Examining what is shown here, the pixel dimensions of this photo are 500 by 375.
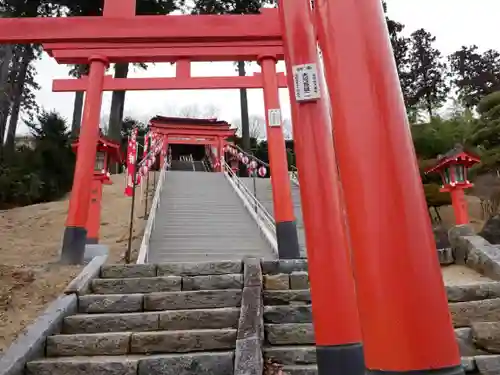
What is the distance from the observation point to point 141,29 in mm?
5734

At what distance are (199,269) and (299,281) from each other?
1.17 m

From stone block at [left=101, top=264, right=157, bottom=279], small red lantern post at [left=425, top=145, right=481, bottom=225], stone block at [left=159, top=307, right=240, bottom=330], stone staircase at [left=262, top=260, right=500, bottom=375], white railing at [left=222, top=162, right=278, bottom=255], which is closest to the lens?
stone staircase at [left=262, top=260, right=500, bottom=375]

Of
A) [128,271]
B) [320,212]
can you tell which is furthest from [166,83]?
[320,212]

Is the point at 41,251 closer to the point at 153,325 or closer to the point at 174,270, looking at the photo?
the point at 174,270

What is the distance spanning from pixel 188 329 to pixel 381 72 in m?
3.14

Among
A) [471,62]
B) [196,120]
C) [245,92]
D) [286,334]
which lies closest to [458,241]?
[286,334]

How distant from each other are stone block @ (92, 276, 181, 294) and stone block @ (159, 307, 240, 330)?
2.16 feet

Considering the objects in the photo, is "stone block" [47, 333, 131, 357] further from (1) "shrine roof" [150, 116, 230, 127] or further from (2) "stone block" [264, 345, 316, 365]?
(1) "shrine roof" [150, 116, 230, 127]

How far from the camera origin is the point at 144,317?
4.25m

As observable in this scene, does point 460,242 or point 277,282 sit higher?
point 460,242

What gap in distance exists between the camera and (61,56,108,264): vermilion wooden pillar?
6.45 m

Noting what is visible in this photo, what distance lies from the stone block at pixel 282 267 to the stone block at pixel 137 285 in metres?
1.06

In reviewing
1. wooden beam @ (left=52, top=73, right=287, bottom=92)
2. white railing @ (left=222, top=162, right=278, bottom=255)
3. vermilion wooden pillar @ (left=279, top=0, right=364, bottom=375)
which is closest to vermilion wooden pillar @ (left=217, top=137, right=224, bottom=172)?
white railing @ (left=222, top=162, right=278, bottom=255)

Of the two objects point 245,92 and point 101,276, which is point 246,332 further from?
point 245,92
